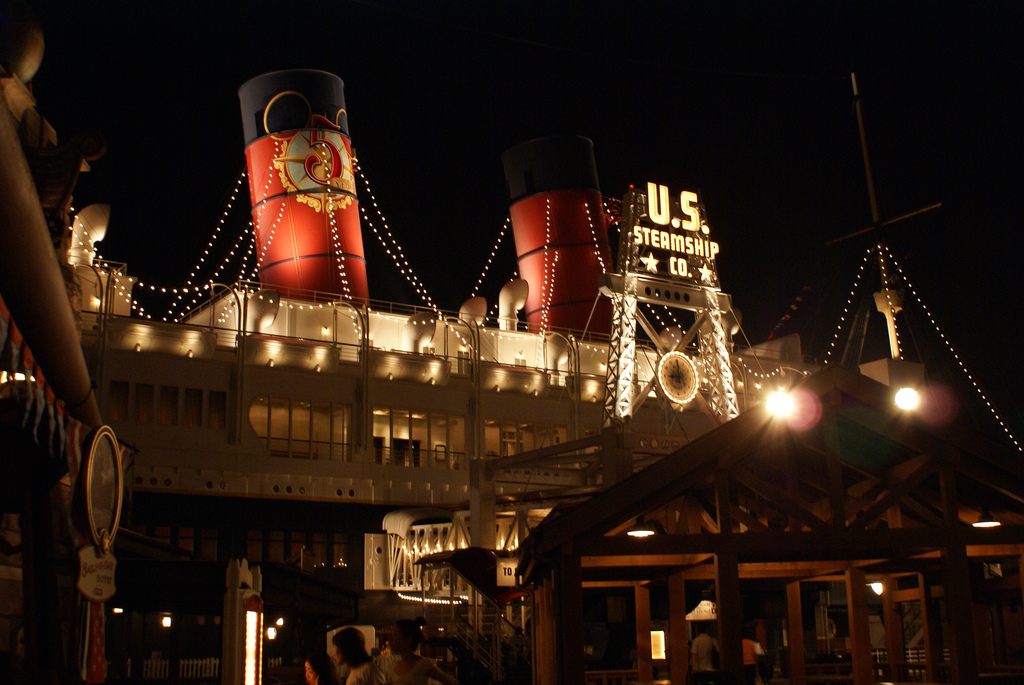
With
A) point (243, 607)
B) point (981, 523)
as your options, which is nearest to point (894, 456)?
point (981, 523)

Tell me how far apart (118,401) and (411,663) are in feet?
63.5

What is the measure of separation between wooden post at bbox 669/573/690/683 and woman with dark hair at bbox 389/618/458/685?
5.36 meters

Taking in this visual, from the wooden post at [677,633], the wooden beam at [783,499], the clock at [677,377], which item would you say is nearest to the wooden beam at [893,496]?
the wooden beam at [783,499]

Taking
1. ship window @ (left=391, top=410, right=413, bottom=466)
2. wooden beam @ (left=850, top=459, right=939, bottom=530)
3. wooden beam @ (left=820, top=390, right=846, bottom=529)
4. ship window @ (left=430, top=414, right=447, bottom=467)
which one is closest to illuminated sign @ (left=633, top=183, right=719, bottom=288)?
ship window @ (left=430, top=414, right=447, bottom=467)

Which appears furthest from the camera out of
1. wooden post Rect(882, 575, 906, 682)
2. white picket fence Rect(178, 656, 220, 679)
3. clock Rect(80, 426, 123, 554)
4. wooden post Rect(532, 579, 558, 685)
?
white picket fence Rect(178, 656, 220, 679)

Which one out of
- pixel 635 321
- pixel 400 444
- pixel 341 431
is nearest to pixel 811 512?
pixel 635 321

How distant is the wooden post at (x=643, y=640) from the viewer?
1331 centimetres

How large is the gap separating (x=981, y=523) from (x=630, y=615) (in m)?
19.6

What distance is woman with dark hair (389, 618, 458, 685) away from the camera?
23.2 feet

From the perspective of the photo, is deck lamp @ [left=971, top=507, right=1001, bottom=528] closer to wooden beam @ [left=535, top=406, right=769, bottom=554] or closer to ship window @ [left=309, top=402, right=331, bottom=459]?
wooden beam @ [left=535, top=406, right=769, bottom=554]

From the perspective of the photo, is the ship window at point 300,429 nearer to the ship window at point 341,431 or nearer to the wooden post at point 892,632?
the ship window at point 341,431

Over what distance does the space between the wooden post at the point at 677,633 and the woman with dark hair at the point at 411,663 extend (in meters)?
5.36

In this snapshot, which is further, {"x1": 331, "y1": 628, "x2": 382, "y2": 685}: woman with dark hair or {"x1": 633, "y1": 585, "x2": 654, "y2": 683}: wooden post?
{"x1": 633, "y1": 585, "x2": 654, "y2": 683}: wooden post

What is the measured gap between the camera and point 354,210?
107 ft
